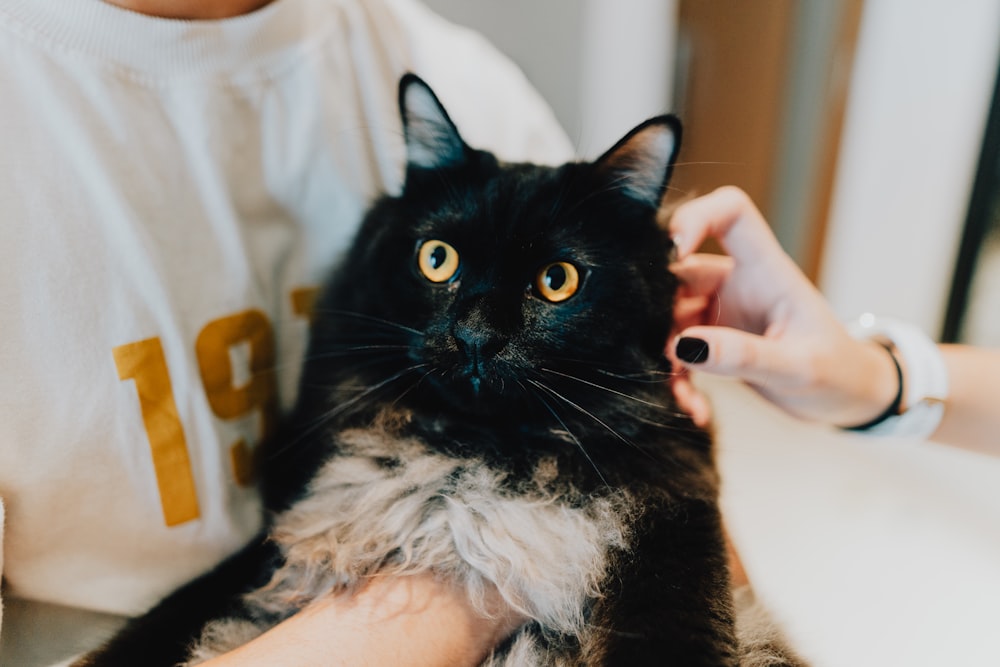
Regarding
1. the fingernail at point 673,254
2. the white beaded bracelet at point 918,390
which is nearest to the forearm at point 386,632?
the fingernail at point 673,254

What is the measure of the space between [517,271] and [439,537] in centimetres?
36

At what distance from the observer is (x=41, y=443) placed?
0.74 m

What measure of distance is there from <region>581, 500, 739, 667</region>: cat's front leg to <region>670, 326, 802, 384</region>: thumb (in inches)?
7.2

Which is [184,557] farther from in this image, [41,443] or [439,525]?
[439,525]

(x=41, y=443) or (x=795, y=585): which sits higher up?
(x=41, y=443)

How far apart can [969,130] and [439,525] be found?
3.98 ft

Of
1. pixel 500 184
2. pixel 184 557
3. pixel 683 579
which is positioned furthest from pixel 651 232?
pixel 184 557

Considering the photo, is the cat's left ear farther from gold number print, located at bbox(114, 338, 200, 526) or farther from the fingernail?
gold number print, located at bbox(114, 338, 200, 526)

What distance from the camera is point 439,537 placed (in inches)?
32.5

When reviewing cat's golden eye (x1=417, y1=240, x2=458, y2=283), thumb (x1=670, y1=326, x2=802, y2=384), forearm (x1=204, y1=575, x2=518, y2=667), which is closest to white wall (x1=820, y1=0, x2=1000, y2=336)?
thumb (x1=670, y1=326, x2=802, y2=384)

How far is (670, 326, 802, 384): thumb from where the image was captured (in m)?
0.84

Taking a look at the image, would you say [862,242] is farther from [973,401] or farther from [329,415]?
[329,415]

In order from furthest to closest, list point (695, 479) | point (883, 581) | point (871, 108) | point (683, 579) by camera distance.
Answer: point (871, 108)
point (883, 581)
point (695, 479)
point (683, 579)

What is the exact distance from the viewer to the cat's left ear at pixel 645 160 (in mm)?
810
